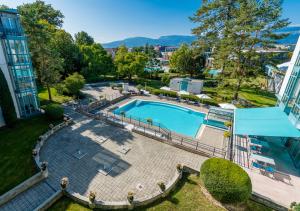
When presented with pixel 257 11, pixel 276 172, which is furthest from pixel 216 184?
pixel 257 11

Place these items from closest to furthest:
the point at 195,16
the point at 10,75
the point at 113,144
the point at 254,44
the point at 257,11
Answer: the point at 113,144 → the point at 10,75 → the point at 257,11 → the point at 254,44 → the point at 195,16

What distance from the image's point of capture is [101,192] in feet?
31.4

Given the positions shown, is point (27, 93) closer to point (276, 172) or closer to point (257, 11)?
point (276, 172)

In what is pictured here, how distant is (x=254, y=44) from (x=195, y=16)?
1804 cm

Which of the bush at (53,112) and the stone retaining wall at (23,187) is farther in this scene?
the bush at (53,112)

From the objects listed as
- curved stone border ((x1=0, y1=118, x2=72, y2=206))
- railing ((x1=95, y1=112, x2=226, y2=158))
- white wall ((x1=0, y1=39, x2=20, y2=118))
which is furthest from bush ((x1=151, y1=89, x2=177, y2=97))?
white wall ((x1=0, y1=39, x2=20, y2=118))

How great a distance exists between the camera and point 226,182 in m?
8.41

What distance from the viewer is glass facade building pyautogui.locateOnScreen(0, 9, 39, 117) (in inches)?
618

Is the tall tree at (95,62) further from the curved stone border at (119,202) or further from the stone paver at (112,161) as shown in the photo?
the curved stone border at (119,202)

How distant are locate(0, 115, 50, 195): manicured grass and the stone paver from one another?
1.34 meters

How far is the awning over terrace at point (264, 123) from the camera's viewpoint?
11711mm

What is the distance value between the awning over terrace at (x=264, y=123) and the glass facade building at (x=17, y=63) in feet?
77.1

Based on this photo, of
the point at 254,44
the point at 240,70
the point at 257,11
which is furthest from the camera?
the point at 240,70

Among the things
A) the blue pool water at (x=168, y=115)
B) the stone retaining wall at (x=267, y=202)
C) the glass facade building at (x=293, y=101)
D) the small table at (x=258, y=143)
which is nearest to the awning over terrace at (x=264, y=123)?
the glass facade building at (x=293, y=101)
